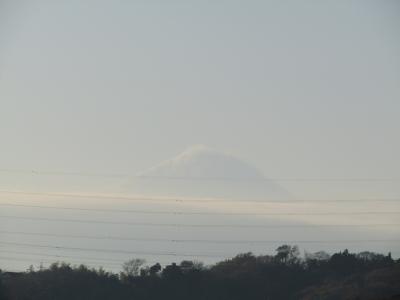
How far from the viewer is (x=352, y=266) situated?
70688 millimetres

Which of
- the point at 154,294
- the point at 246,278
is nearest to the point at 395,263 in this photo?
the point at 246,278

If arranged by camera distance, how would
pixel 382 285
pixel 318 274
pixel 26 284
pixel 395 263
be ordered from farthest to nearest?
pixel 318 274 → pixel 395 263 → pixel 26 284 → pixel 382 285

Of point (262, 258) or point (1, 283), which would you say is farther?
point (262, 258)

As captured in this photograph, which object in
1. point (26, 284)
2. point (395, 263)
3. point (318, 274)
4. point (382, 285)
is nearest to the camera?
point (382, 285)

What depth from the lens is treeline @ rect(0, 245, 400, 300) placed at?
6084cm

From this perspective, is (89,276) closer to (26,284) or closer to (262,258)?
(26,284)

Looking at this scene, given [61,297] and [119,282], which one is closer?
[61,297]

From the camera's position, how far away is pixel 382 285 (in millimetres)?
54062

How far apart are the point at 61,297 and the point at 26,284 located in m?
2.68

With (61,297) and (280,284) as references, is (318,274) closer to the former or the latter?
(280,284)

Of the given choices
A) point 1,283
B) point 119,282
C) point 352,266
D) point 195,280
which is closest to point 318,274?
point 352,266

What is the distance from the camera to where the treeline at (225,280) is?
200ft

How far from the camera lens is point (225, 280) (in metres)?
68.6

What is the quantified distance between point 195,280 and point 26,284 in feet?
44.3
